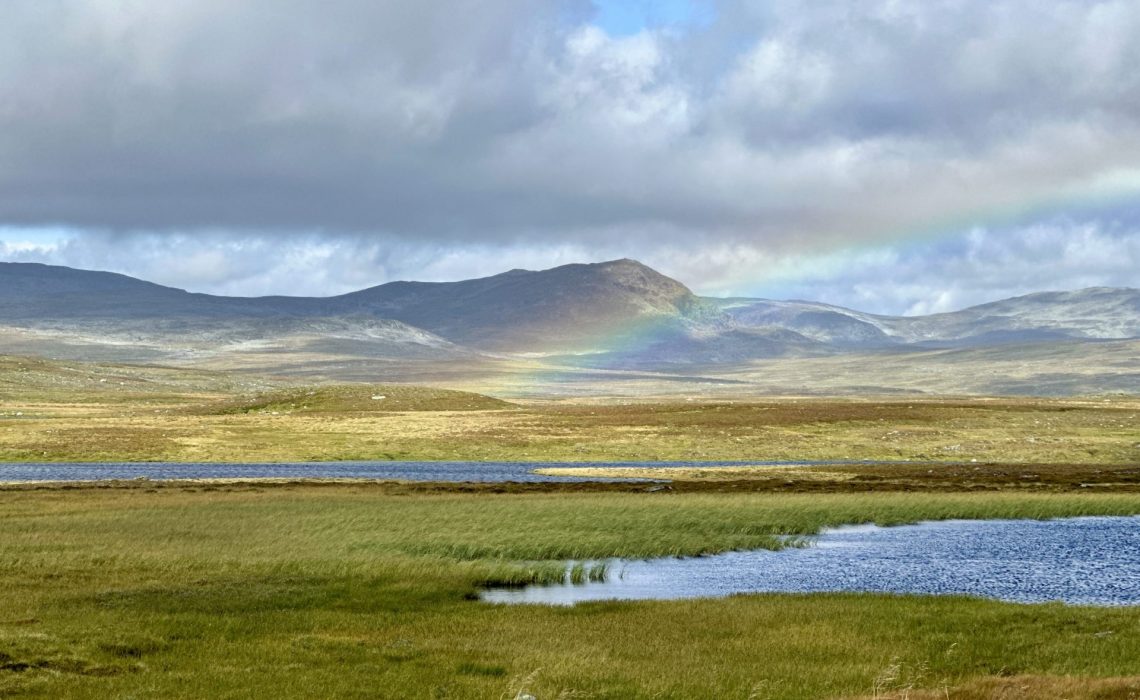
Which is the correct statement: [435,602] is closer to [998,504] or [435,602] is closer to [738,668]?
[738,668]

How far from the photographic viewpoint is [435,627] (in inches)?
1221

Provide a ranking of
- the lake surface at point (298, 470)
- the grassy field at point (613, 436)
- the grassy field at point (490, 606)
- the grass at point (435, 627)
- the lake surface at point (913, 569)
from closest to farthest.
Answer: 1. the grass at point (435, 627)
2. the grassy field at point (490, 606)
3. the lake surface at point (913, 569)
4. the lake surface at point (298, 470)
5. the grassy field at point (613, 436)

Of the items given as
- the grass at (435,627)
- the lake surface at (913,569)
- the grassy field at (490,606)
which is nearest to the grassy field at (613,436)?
the grassy field at (490,606)

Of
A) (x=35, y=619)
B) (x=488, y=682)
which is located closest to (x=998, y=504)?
(x=488, y=682)

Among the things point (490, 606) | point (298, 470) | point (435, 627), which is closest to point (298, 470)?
point (298, 470)

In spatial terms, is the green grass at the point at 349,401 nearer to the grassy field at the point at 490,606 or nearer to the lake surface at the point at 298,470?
the lake surface at the point at 298,470

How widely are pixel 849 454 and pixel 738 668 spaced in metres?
89.2

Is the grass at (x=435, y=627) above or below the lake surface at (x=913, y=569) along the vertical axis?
above

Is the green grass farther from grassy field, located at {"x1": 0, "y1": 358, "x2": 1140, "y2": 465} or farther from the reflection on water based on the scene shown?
the reflection on water

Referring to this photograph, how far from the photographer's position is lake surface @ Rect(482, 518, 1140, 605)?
126 feet

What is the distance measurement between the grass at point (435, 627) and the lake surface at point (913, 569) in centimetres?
238

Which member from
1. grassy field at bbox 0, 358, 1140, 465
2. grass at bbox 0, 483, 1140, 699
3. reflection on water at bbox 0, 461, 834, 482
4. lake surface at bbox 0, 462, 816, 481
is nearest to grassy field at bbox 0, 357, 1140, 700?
grass at bbox 0, 483, 1140, 699

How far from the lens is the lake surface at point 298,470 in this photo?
86.7 m

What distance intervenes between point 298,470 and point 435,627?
6810cm
